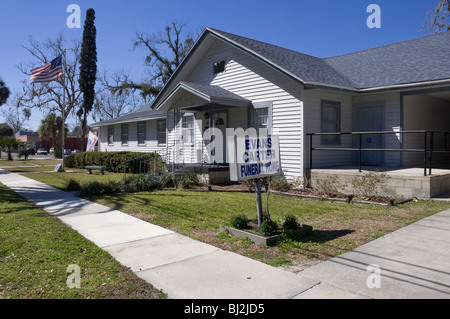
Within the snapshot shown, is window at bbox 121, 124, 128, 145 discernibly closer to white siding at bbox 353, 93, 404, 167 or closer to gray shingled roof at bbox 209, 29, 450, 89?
gray shingled roof at bbox 209, 29, 450, 89

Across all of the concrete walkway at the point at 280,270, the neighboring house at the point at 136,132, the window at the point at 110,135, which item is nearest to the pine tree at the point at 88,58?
the neighboring house at the point at 136,132

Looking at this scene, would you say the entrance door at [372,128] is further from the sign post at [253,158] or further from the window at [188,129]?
the sign post at [253,158]

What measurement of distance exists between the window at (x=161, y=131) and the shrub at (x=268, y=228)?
15.1m

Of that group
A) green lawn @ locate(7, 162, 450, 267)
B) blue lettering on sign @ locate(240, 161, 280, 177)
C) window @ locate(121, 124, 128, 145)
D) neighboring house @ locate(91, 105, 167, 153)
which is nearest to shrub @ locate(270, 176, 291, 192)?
green lawn @ locate(7, 162, 450, 267)

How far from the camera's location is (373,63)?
1472 centimetres

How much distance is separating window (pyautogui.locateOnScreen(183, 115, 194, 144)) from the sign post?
1062 centimetres

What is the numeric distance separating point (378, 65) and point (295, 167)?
5.98 metres

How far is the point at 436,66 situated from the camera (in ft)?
38.9

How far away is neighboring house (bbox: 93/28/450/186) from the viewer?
476 inches

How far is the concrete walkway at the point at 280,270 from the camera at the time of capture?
152 inches
